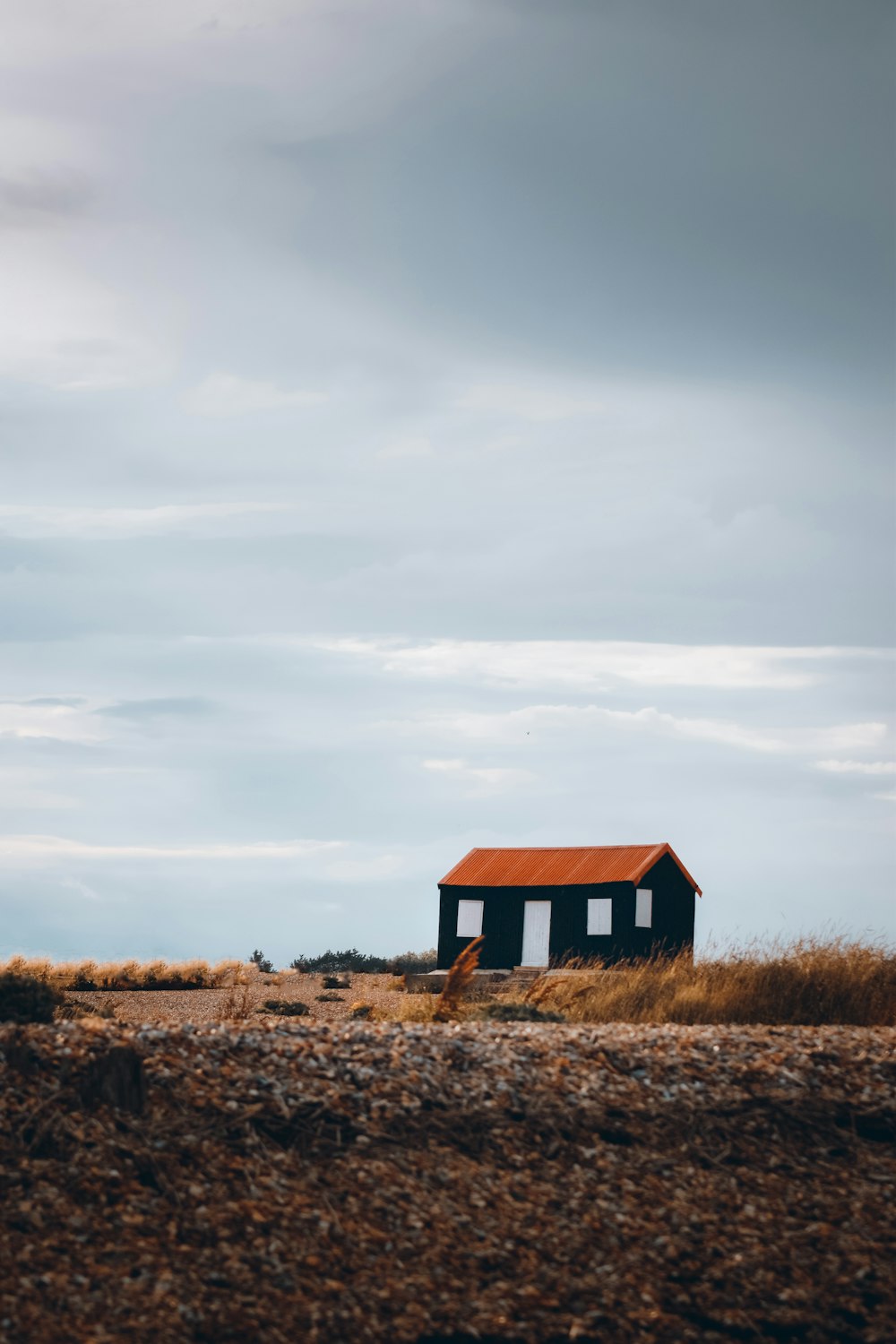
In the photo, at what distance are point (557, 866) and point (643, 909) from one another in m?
2.69

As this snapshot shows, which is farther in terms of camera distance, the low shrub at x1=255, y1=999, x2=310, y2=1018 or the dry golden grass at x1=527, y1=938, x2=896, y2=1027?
the low shrub at x1=255, y1=999, x2=310, y2=1018

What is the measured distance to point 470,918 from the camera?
33.9 metres

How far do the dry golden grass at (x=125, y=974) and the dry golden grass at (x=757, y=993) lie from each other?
17271 millimetres

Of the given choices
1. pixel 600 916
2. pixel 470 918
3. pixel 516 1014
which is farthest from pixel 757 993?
pixel 470 918

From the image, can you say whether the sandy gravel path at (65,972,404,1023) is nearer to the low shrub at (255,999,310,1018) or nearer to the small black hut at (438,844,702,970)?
the low shrub at (255,999,310,1018)

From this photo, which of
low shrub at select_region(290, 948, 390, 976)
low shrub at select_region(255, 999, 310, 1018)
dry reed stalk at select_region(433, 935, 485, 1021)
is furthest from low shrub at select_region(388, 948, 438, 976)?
dry reed stalk at select_region(433, 935, 485, 1021)

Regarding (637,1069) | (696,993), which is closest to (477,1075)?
(637,1069)

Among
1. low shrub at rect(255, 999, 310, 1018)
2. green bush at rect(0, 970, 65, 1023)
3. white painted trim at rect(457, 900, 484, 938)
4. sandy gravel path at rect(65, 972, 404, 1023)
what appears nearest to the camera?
green bush at rect(0, 970, 65, 1023)

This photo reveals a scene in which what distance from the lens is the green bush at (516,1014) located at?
13.5 metres

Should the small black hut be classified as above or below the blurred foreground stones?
above

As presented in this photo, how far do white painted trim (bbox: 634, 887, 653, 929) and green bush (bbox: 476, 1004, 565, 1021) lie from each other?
18.3 meters

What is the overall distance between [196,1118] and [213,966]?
26.5 metres

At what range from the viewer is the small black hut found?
3198 centimetres

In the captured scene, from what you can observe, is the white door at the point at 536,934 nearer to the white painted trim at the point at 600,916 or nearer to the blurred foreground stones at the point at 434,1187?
the white painted trim at the point at 600,916
